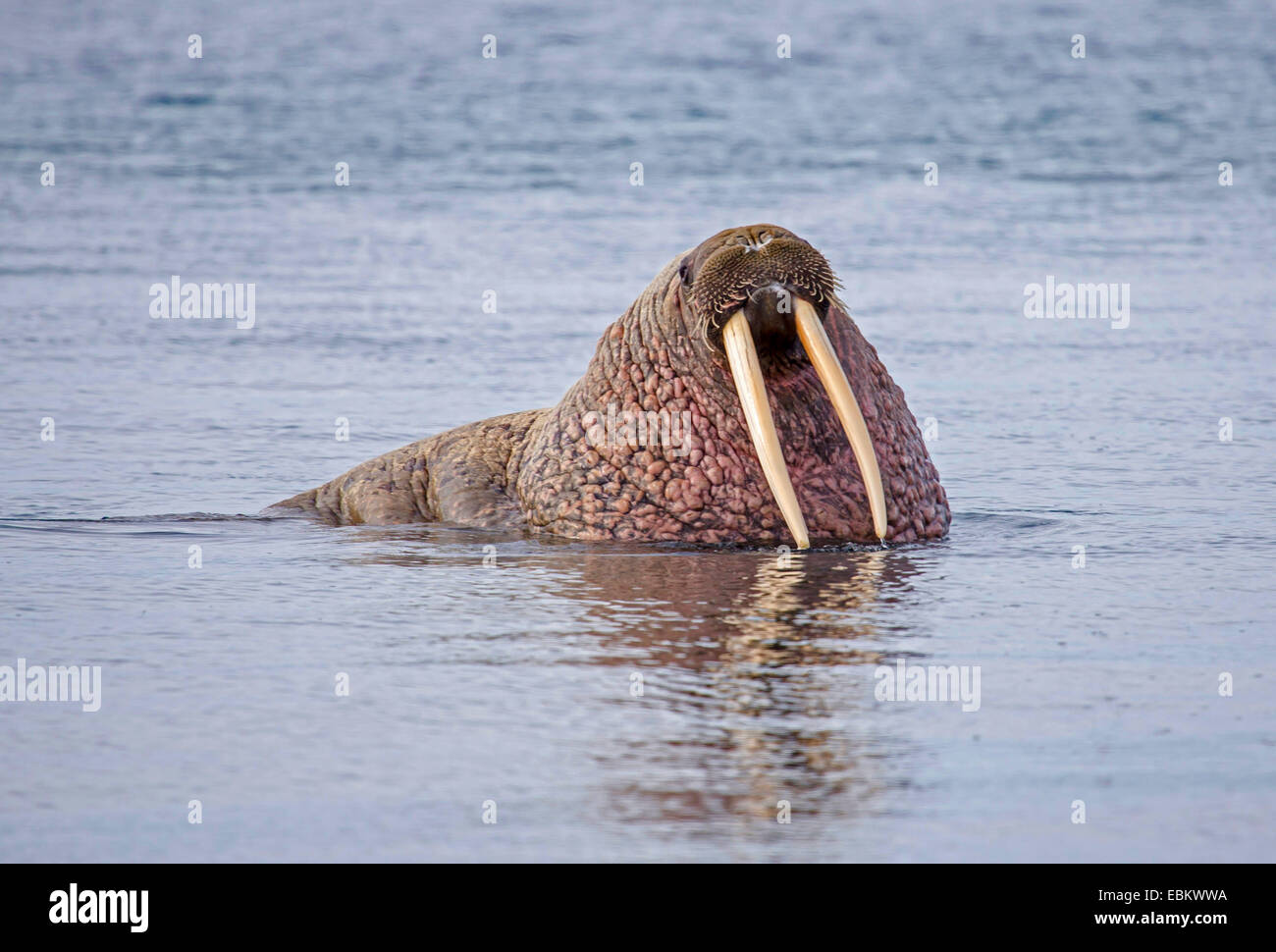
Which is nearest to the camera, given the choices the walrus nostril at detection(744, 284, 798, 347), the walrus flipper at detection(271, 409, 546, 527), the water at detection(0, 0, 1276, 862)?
the water at detection(0, 0, 1276, 862)

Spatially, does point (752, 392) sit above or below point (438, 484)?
above

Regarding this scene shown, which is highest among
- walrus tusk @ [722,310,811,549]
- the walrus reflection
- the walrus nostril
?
the walrus nostril

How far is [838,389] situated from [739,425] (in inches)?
18.4

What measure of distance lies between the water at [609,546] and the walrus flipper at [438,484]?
7.7 inches

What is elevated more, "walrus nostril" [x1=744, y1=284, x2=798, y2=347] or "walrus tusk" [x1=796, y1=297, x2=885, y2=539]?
"walrus nostril" [x1=744, y1=284, x2=798, y2=347]

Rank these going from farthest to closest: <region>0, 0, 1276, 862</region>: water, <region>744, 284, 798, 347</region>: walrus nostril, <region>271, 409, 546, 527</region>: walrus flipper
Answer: <region>271, 409, 546, 527</region>: walrus flipper
<region>744, 284, 798, 347</region>: walrus nostril
<region>0, 0, 1276, 862</region>: water

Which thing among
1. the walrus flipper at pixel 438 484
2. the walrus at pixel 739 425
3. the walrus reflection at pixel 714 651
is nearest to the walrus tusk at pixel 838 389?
the walrus at pixel 739 425

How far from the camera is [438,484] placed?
8.84 meters

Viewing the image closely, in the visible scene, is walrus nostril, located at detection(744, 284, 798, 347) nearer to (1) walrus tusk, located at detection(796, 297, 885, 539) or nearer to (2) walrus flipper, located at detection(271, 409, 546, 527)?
(1) walrus tusk, located at detection(796, 297, 885, 539)

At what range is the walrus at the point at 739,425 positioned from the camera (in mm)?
7395

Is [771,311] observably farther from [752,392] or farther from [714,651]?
[714,651]

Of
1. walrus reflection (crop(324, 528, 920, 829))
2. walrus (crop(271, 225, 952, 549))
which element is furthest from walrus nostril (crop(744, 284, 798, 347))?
walrus reflection (crop(324, 528, 920, 829))

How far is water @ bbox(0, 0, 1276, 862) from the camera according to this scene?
15.9ft

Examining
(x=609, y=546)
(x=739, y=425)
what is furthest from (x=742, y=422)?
(x=609, y=546)
